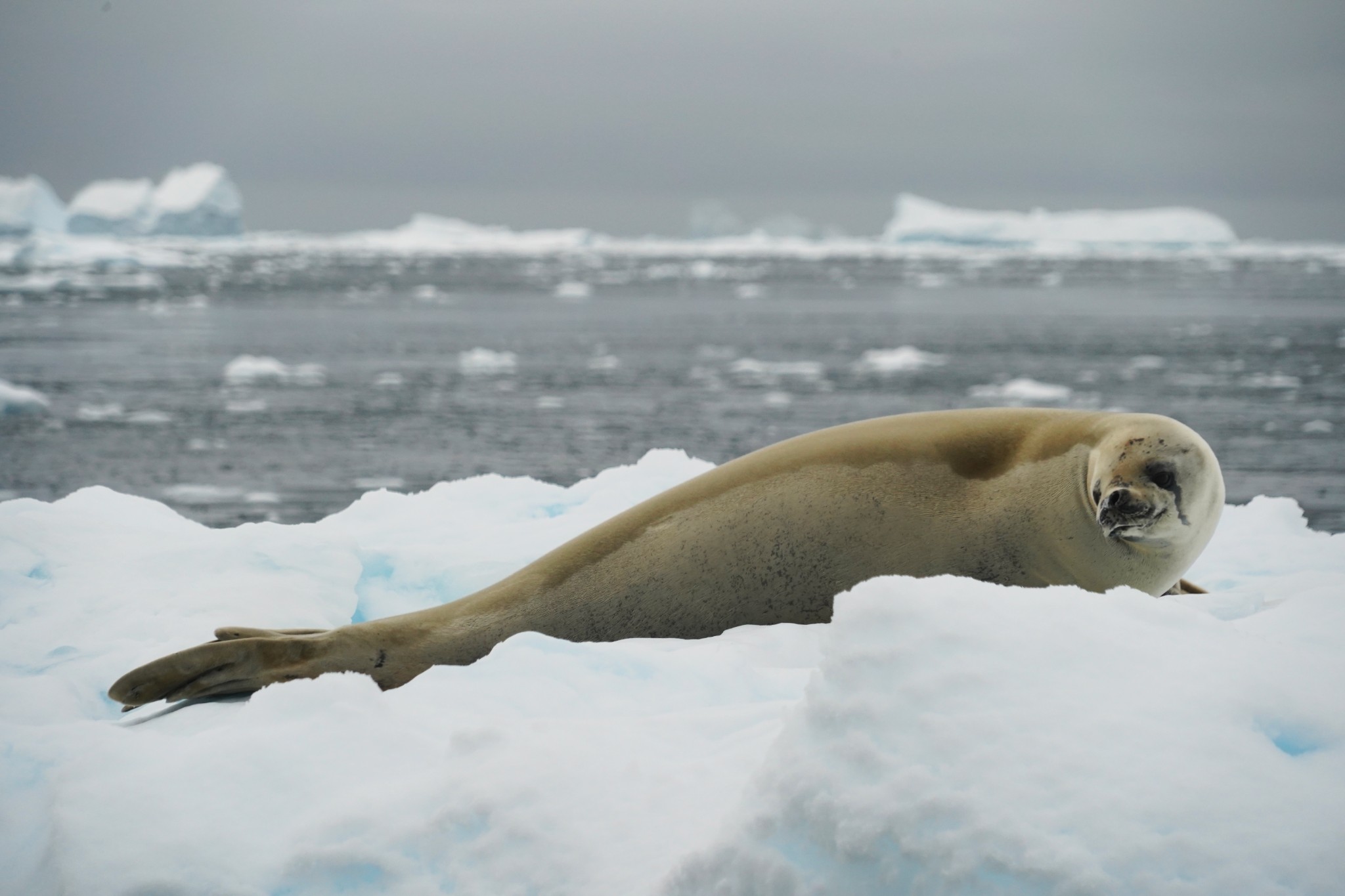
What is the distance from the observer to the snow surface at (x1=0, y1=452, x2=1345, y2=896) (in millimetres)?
1674

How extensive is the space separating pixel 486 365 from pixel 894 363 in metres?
6.92

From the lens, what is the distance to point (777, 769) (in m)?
1.83

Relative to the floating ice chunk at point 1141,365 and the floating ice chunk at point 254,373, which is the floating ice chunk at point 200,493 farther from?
the floating ice chunk at point 1141,365

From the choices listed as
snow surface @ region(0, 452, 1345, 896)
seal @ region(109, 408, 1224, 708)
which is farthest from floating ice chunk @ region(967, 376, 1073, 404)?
snow surface @ region(0, 452, 1345, 896)

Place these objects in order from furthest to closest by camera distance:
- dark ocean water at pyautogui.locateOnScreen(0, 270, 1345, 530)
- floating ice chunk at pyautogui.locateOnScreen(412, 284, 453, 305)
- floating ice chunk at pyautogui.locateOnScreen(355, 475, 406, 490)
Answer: floating ice chunk at pyautogui.locateOnScreen(412, 284, 453, 305) < dark ocean water at pyautogui.locateOnScreen(0, 270, 1345, 530) < floating ice chunk at pyautogui.locateOnScreen(355, 475, 406, 490)

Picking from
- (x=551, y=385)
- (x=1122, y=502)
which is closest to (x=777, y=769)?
(x=1122, y=502)

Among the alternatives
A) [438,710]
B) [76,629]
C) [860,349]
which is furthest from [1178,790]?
[860,349]

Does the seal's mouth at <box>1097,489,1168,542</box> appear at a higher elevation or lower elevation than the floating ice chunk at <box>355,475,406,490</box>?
higher

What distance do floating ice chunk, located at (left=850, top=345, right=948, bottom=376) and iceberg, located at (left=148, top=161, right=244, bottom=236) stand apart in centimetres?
5870

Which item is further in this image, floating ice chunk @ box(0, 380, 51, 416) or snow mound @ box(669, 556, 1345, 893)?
floating ice chunk @ box(0, 380, 51, 416)

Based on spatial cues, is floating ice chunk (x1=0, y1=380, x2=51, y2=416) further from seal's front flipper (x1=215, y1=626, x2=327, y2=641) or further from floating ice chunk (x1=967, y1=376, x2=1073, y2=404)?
seal's front flipper (x1=215, y1=626, x2=327, y2=641)

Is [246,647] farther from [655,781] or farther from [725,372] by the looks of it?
[725,372]

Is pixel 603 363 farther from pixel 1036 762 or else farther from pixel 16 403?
pixel 1036 762

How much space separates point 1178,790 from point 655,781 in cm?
82
